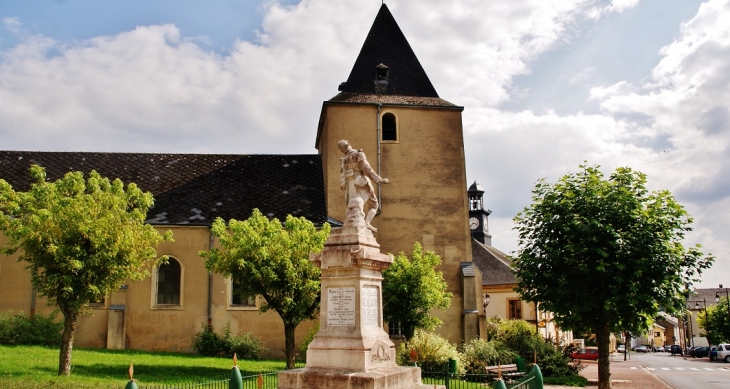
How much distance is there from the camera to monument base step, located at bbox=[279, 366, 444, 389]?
9367 mm

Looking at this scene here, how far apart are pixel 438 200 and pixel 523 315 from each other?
63.7 feet

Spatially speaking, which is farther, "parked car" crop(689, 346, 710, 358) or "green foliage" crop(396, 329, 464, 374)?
"parked car" crop(689, 346, 710, 358)

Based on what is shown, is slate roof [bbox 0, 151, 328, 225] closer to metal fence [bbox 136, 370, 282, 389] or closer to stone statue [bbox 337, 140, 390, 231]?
metal fence [bbox 136, 370, 282, 389]

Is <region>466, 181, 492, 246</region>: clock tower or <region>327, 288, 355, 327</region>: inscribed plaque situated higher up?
<region>466, 181, 492, 246</region>: clock tower

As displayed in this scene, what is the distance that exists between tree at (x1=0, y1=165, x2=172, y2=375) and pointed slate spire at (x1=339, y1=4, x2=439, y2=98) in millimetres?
15613

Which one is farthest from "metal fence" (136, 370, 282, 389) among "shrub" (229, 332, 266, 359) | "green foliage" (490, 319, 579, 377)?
"green foliage" (490, 319, 579, 377)

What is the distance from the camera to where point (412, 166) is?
28.1 metres

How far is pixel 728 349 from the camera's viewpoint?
157 ft

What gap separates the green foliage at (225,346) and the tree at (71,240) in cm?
798

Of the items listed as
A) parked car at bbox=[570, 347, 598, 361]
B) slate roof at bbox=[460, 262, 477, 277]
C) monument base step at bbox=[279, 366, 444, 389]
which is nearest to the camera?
monument base step at bbox=[279, 366, 444, 389]

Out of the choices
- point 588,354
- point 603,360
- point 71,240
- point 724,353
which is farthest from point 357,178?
point 724,353

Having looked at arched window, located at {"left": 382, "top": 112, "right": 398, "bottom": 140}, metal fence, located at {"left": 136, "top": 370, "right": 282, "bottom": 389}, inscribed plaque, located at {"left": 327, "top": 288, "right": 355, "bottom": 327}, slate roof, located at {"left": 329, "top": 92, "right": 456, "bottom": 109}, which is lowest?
metal fence, located at {"left": 136, "top": 370, "right": 282, "bottom": 389}

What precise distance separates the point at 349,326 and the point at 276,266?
26.9ft

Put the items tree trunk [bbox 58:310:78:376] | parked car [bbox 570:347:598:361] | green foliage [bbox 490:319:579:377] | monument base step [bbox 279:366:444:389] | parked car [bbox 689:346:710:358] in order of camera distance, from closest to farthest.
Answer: monument base step [bbox 279:366:444:389]
tree trunk [bbox 58:310:78:376]
green foliage [bbox 490:319:579:377]
parked car [bbox 570:347:598:361]
parked car [bbox 689:346:710:358]
